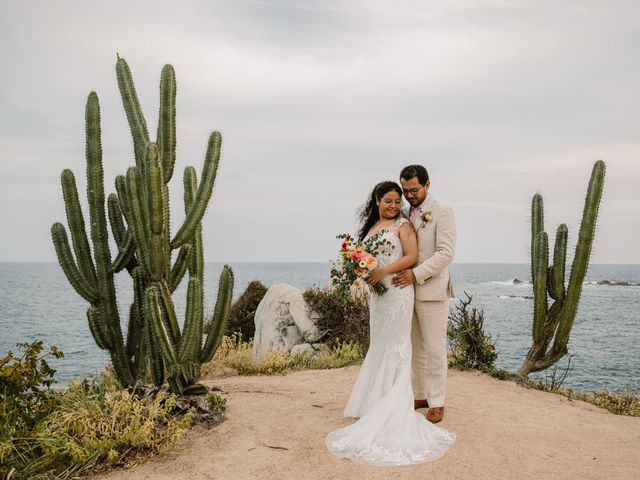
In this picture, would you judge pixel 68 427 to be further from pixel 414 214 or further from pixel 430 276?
pixel 414 214

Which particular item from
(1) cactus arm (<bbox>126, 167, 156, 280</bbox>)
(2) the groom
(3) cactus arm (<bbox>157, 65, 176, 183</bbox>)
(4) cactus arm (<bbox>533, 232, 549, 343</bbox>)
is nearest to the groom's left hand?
Result: (2) the groom

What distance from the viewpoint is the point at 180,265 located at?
735cm

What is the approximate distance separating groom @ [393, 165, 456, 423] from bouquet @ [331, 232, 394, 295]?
1.01ft

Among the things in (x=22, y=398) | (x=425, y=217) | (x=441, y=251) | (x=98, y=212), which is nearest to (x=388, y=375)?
(x=441, y=251)

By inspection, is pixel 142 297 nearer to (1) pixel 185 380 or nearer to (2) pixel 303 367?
(1) pixel 185 380

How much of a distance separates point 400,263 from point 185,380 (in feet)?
10.0

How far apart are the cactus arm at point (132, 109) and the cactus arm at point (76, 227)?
3.29ft

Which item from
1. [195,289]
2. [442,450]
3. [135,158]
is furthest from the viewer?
[135,158]

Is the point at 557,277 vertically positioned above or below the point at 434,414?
above

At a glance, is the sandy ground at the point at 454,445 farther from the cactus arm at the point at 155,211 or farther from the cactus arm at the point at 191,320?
the cactus arm at the point at 155,211

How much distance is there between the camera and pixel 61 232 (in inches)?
299

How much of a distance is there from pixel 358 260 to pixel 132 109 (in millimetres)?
3557

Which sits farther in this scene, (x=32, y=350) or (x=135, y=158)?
(x=135, y=158)

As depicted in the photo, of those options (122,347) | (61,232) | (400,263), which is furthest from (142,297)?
(400,263)
